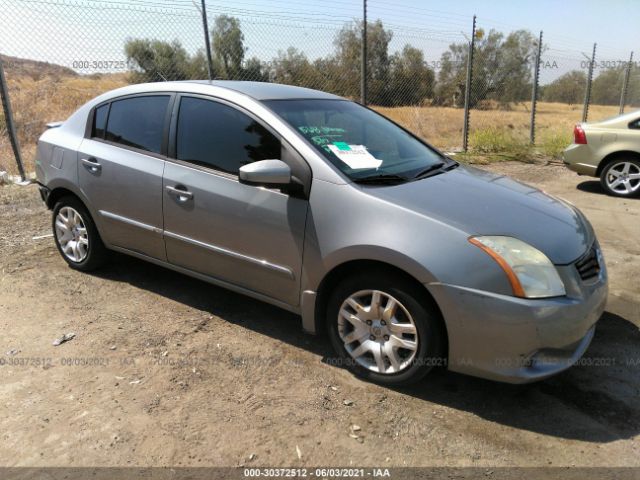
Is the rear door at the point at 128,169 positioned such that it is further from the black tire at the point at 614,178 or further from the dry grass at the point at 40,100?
the dry grass at the point at 40,100

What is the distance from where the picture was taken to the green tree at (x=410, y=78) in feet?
38.8

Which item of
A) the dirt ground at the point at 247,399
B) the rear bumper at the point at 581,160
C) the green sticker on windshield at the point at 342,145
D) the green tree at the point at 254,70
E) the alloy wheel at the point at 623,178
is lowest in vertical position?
the dirt ground at the point at 247,399

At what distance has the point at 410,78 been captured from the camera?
41.3ft

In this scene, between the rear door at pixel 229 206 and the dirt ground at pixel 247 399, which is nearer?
the dirt ground at pixel 247 399

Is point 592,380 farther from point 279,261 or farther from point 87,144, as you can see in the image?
point 87,144

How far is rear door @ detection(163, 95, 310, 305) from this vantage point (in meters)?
3.13

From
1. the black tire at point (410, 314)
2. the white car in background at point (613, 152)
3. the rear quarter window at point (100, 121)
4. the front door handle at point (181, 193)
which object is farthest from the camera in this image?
the white car in background at point (613, 152)

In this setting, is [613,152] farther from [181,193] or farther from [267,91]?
[181,193]

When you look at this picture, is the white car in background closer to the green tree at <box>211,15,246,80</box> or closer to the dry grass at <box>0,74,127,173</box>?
the green tree at <box>211,15,246,80</box>

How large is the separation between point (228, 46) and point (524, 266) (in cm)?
761

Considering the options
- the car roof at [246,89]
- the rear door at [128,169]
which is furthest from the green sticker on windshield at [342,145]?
the rear door at [128,169]

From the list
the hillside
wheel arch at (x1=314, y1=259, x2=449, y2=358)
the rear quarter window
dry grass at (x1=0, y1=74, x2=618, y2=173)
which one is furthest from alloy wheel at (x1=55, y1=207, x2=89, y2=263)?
the hillside

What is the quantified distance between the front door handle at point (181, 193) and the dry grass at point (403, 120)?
6.43 meters

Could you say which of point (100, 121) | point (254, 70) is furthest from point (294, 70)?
point (100, 121)
